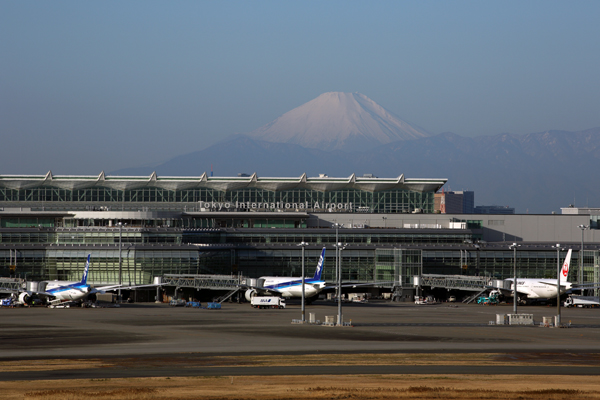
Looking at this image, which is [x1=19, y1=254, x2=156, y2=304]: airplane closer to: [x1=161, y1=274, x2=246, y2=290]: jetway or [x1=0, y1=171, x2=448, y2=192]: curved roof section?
[x1=161, y1=274, x2=246, y2=290]: jetway

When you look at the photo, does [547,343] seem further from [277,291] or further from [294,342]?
[277,291]

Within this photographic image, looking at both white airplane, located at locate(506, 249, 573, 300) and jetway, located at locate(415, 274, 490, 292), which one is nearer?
white airplane, located at locate(506, 249, 573, 300)

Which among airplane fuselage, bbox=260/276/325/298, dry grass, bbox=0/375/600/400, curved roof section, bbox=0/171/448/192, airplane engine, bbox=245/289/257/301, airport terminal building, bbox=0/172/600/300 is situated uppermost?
curved roof section, bbox=0/171/448/192

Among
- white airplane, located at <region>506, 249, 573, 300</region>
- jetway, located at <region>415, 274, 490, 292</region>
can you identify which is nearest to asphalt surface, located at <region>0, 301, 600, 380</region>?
white airplane, located at <region>506, 249, 573, 300</region>

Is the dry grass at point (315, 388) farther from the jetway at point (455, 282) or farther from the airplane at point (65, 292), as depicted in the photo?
the jetway at point (455, 282)

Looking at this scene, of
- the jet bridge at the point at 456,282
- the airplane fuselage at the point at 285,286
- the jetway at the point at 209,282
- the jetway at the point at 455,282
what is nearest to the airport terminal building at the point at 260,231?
the jetway at the point at 455,282

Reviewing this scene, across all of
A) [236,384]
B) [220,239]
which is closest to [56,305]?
[220,239]

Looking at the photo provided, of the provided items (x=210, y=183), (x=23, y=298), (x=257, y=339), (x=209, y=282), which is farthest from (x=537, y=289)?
(x=210, y=183)

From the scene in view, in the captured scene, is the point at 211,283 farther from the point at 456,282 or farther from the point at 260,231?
the point at 456,282
